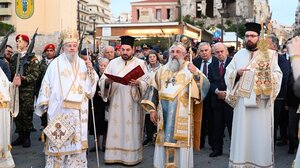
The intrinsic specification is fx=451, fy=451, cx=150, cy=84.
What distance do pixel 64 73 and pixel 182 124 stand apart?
5.96ft

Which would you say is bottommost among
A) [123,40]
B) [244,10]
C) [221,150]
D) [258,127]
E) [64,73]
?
[221,150]

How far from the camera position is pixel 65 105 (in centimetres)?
633

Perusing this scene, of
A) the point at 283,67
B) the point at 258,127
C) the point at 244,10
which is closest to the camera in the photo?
the point at 258,127

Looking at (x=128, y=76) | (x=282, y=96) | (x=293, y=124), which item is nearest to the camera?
(x=128, y=76)

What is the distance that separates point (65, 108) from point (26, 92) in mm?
2687

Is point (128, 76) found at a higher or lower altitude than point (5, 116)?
higher

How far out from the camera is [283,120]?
9266mm

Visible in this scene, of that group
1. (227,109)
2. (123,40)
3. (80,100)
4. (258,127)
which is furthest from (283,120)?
(80,100)

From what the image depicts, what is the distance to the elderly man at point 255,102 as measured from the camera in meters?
6.12

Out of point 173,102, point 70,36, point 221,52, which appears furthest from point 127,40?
point 221,52

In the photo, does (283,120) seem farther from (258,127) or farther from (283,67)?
(258,127)

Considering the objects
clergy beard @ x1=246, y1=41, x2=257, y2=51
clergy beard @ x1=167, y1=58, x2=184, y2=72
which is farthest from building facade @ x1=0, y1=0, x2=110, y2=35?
clergy beard @ x1=246, y1=41, x2=257, y2=51

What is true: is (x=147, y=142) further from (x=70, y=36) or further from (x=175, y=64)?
Result: (x=70, y=36)

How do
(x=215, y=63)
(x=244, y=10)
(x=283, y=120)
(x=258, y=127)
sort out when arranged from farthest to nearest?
(x=244, y=10) → (x=283, y=120) → (x=215, y=63) → (x=258, y=127)
